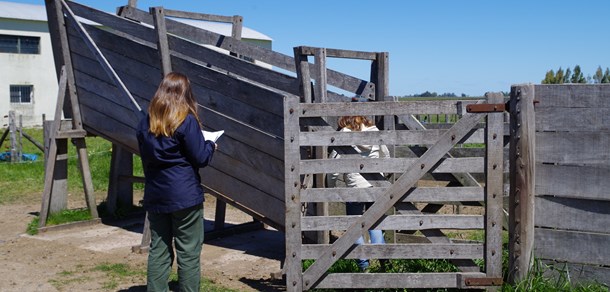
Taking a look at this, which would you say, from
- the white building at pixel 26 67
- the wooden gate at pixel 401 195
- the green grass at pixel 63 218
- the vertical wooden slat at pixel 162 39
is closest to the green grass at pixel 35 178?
the green grass at pixel 63 218

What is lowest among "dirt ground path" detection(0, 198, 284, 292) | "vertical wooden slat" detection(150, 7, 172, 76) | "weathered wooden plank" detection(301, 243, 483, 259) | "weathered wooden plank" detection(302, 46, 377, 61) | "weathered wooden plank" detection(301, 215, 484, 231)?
"dirt ground path" detection(0, 198, 284, 292)

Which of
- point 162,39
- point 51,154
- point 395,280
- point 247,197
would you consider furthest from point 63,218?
point 395,280

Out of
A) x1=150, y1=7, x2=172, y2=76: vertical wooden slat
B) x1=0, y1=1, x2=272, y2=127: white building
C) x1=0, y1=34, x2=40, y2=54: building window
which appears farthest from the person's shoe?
x1=0, y1=34, x2=40, y2=54: building window

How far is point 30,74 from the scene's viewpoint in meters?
34.1

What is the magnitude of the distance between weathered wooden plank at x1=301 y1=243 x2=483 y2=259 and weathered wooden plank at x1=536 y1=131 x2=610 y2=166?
2.83 feet

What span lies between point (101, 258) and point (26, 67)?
2857 cm

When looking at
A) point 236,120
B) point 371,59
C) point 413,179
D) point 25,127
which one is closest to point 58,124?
point 236,120

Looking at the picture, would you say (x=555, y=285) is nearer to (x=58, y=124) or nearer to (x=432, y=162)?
(x=432, y=162)

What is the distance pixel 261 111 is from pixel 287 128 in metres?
1.47

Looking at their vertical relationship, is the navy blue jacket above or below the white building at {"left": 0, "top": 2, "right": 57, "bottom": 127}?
below

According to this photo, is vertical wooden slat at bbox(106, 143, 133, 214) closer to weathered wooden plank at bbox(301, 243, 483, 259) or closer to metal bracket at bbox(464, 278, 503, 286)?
weathered wooden plank at bbox(301, 243, 483, 259)

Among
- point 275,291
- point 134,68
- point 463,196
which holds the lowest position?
point 275,291

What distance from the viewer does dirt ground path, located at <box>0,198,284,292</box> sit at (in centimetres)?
671

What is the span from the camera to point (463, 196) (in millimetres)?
5562
